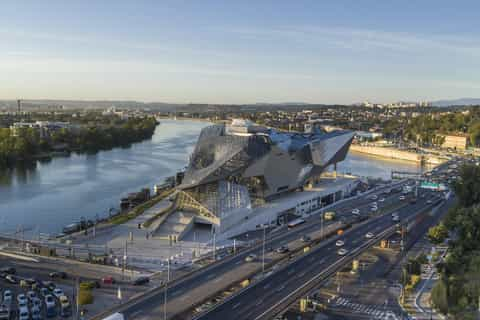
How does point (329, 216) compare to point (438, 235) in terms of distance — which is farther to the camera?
point (329, 216)

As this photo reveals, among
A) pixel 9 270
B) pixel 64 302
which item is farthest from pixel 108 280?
pixel 9 270

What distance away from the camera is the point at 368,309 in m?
10.5

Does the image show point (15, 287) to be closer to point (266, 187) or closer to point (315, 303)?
point (315, 303)

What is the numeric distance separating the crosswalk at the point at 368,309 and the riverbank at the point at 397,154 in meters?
36.8

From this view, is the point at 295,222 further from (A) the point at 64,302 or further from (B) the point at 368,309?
(A) the point at 64,302

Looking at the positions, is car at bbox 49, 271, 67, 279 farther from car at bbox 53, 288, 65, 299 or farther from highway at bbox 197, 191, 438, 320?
highway at bbox 197, 191, 438, 320

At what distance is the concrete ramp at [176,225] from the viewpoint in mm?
16266

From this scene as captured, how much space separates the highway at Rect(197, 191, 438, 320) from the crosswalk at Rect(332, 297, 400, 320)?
69cm

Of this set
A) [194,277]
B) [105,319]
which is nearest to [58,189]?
[194,277]

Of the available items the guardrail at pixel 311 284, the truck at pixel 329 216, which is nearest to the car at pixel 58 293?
the guardrail at pixel 311 284

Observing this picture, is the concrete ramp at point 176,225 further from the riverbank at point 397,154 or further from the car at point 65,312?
the riverbank at point 397,154

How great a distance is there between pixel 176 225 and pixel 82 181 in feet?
44.6

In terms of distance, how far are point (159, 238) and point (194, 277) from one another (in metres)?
4.84

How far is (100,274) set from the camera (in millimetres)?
12242
